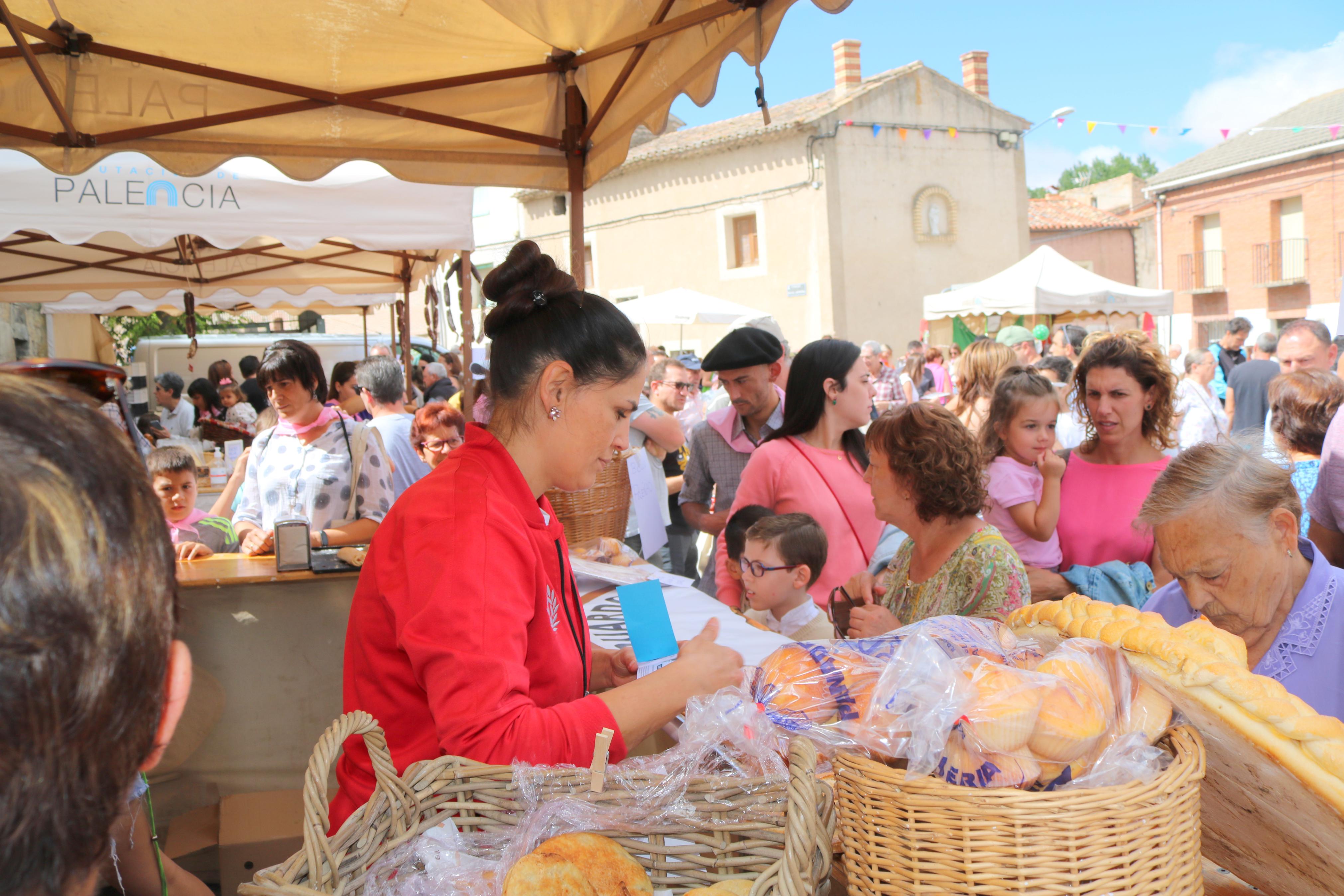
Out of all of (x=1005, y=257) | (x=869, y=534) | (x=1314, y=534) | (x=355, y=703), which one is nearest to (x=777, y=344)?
(x=869, y=534)

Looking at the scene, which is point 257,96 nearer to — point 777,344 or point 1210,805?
point 777,344

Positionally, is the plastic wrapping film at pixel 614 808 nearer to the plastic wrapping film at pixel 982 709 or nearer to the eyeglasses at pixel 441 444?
the plastic wrapping film at pixel 982 709

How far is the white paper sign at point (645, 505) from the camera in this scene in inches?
177

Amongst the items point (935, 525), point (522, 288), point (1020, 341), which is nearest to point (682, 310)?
point (1020, 341)

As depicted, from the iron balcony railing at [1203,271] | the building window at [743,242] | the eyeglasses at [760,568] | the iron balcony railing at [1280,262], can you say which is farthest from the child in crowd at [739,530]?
the iron balcony railing at [1203,271]

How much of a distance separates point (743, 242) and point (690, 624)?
2184 cm

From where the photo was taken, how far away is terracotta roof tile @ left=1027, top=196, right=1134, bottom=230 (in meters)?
30.0

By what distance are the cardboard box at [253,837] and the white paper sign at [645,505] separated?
191 cm

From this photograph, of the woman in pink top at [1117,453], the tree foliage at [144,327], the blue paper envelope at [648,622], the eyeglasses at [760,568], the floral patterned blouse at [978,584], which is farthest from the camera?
the tree foliage at [144,327]

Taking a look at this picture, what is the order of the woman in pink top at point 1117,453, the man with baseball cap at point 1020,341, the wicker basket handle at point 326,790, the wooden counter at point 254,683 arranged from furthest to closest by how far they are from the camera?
the man with baseball cap at point 1020,341 → the wooden counter at point 254,683 → the woman in pink top at point 1117,453 → the wicker basket handle at point 326,790

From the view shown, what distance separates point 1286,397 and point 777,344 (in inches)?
90.9

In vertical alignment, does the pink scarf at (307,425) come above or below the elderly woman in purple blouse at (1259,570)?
above

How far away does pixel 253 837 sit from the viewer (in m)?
3.18

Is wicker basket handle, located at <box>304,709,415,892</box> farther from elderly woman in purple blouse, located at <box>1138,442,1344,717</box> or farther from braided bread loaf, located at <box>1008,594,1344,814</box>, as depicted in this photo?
elderly woman in purple blouse, located at <box>1138,442,1344,717</box>
